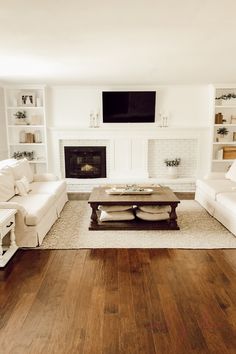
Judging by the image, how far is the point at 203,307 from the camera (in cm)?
254

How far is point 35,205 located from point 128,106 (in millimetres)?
3762

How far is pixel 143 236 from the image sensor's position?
4.12 metres

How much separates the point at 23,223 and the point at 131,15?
2469 millimetres

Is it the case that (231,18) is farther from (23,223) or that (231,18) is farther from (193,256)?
(23,223)

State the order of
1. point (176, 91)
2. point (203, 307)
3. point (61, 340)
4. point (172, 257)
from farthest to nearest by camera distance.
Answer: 1. point (176, 91)
2. point (172, 257)
3. point (203, 307)
4. point (61, 340)

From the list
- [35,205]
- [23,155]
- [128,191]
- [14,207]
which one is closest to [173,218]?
[128,191]

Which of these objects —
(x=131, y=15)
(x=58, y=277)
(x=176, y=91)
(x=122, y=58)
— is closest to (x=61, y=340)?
(x=58, y=277)

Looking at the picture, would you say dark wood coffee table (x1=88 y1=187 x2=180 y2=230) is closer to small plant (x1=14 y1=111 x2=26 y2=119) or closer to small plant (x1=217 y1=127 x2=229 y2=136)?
small plant (x1=217 y1=127 x2=229 y2=136)

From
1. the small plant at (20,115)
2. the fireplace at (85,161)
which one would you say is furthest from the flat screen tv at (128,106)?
the small plant at (20,115)

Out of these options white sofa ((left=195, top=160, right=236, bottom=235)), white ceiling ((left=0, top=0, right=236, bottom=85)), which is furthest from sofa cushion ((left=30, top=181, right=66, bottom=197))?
white sofa ((left=195, top=160, right=236, bottom=235))

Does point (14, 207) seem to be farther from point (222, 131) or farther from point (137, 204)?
point (222, 131)

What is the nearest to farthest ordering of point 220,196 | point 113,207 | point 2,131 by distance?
point 113,207 → point 220,196 → point 2,131

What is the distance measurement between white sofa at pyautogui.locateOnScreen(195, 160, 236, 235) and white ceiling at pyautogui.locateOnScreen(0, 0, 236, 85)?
1833mm

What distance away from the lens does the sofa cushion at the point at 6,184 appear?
4.20 m
